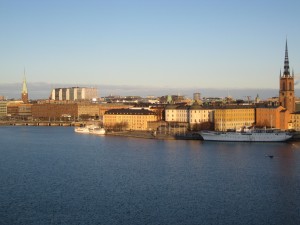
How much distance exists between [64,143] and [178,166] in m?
8.68

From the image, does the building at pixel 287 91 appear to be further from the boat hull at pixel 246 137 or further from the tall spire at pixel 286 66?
the boat hull at pixel 246 137

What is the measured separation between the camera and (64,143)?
Result: 23.4 meters

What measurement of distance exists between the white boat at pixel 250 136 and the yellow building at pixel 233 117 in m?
3.28

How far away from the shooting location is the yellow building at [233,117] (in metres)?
28.5

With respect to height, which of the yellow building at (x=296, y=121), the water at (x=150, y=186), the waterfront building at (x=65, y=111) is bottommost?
the water at (x=150, y=186)

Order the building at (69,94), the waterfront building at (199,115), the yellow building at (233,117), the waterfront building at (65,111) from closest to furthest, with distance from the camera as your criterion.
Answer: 1. the yellow building at (233,117)
2. the waterfront building at (199,115)
3. the waterfront building at (65,111)
4. the building at (69,94)

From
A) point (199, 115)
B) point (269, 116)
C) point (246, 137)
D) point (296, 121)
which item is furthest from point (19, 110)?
point (246, 137)

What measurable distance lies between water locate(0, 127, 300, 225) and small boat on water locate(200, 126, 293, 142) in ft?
12.4

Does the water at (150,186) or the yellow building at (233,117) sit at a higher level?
the yellow building at (233,117)

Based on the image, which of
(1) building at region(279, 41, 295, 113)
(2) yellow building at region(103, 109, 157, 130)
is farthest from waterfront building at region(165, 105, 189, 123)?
(1) building at region(279, 41, 295, 113)

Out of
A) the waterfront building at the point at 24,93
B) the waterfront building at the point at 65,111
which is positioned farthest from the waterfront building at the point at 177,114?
the waterfront building at the point at 24,93

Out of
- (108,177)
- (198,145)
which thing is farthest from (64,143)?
(108,177)

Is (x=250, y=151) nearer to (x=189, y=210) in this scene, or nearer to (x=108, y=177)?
(x=108, y=177)

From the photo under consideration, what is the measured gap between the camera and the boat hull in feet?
79.5
